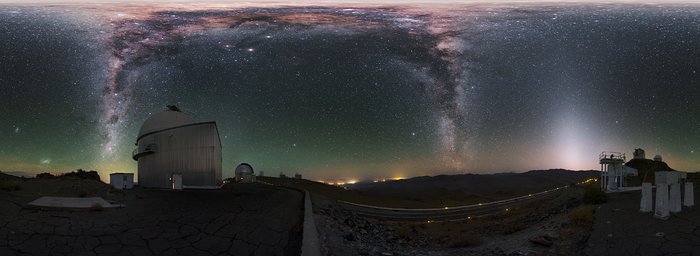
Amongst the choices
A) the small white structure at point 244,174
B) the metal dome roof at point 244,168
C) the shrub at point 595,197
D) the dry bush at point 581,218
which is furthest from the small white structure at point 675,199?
the metal dome roof at point 244,168

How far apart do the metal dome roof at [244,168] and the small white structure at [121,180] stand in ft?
79.4

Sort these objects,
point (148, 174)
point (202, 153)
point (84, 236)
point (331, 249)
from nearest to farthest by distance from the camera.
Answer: point (331, 249), point (84, 236), point (202, 153), point (148, 174)

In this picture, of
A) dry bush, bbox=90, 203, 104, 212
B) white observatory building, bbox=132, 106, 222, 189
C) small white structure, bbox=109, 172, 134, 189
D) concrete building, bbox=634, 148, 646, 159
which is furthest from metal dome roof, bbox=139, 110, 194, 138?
concrete building, bbox=634, 148, 646, 159

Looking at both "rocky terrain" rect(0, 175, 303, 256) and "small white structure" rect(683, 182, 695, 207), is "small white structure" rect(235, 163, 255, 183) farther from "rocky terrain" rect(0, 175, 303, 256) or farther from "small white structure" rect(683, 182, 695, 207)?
"small white structure" rect(683, 182, 695, 207)

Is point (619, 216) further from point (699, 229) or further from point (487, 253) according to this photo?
point (487, 253)

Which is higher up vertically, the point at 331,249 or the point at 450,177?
the point at 331,249

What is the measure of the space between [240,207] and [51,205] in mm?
5436

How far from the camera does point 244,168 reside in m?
47.5

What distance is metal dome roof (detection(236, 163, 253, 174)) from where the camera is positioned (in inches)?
1860

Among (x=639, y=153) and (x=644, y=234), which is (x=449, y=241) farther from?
(x=639, y=153)

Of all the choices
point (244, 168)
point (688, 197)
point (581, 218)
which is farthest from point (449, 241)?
point (244, 168)

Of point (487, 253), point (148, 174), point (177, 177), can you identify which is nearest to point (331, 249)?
point (487, 253)

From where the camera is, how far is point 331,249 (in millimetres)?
7758

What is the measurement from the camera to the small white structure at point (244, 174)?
4675cm
